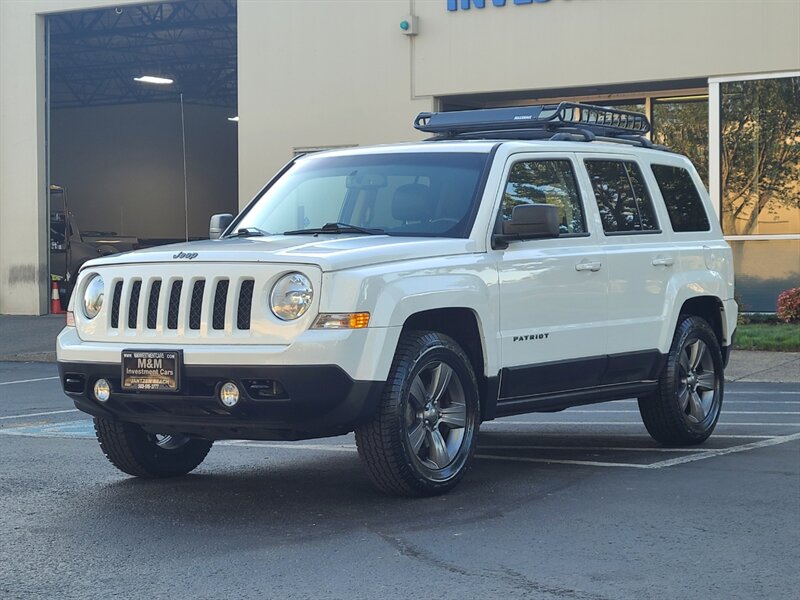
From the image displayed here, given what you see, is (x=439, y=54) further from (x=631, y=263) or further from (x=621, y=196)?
(x=631, y=263)

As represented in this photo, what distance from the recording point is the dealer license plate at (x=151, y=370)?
7.02m

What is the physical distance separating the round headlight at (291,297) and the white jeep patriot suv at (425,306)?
11 mm

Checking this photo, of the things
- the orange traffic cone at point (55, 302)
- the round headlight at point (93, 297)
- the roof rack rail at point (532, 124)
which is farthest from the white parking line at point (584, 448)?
the orange traffic cone at point (55, 302)

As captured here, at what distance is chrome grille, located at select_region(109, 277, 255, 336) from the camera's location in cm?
703

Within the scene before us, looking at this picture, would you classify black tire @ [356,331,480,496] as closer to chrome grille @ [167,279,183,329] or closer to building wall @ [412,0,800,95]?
chrome grille @ [167,279,183,329]

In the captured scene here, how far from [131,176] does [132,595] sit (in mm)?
43271

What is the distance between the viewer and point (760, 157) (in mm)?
20203

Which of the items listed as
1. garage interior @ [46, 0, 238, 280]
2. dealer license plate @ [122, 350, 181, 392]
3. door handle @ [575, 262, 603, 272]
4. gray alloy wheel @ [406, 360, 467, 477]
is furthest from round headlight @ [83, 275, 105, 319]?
garage interior @ [46, 0, 238, 280]

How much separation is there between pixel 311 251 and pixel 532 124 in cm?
262

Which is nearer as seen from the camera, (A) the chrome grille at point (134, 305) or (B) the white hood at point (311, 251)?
(B) the white hood at point (311, 251)

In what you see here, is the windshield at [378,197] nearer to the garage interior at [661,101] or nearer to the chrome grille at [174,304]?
the chrome grille at [174,304]

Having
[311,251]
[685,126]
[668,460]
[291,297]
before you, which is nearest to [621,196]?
[668,460]

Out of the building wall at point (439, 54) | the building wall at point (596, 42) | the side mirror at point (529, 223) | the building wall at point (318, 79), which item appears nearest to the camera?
the side mirror at point (529, 223)

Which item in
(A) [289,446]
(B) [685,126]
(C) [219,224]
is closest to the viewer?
(C) [219,224]
